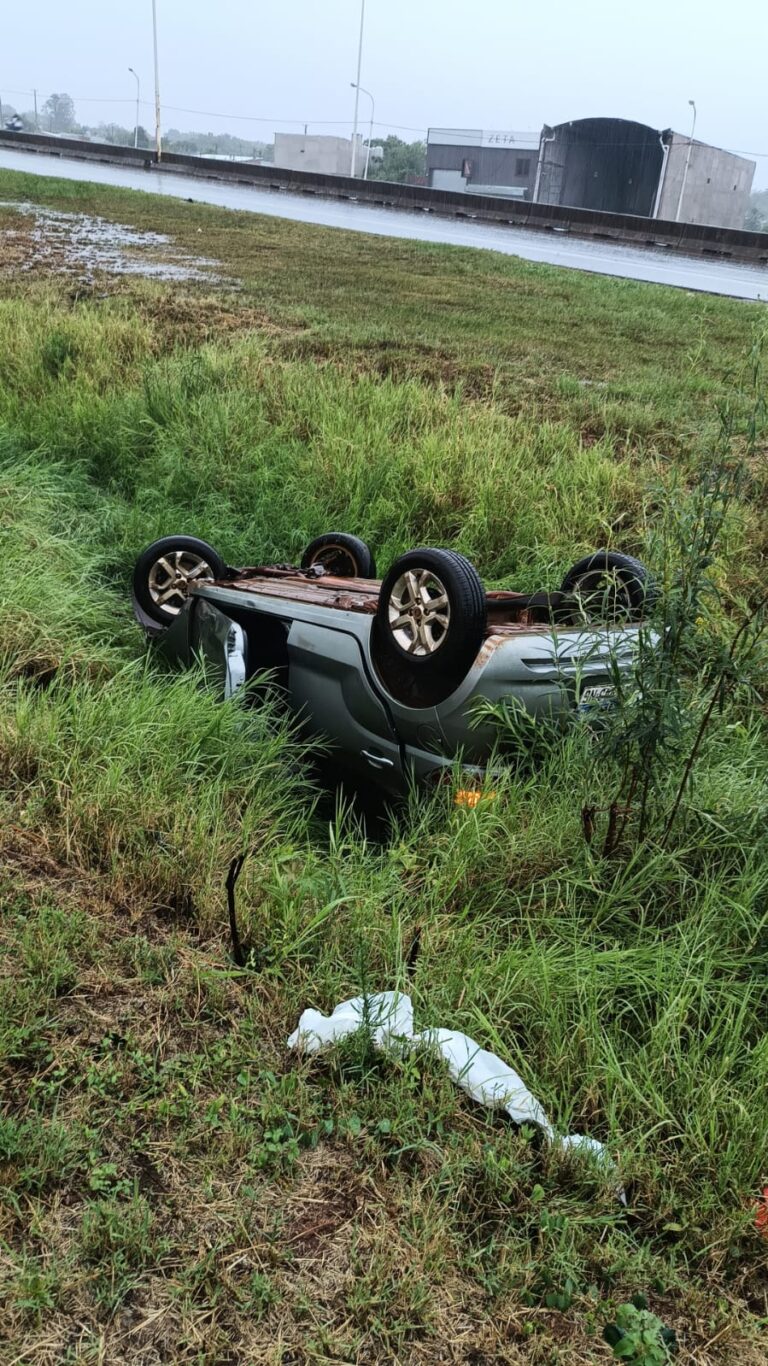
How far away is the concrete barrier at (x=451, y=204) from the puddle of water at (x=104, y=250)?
15341 mm

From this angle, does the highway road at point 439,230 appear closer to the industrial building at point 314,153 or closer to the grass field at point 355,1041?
the grass field at point 355,1041

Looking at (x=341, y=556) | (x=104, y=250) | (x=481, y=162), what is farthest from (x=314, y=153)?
(x=341, y=556)

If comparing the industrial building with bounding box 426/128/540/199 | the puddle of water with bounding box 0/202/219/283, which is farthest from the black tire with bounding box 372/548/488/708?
the industrial building with bounding box 426/128/540/199

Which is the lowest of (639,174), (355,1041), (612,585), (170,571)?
(170,571)

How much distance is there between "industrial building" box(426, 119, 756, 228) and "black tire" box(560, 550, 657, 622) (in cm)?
4843

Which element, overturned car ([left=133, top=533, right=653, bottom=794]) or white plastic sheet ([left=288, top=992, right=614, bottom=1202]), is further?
overturned car ([left=133, top=533, right=653, bottom=794])

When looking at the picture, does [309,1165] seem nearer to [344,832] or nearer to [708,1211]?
[708,1211]

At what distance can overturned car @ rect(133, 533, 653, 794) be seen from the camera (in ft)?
11.2

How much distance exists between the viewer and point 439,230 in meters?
32.3

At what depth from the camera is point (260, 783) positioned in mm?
3938

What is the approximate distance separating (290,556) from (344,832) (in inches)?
133

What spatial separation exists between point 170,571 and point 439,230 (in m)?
30.1

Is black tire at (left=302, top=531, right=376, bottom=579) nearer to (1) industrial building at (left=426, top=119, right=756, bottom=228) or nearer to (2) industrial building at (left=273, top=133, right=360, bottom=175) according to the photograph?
(1) industrial building at (left=426, top=119, right=756, bottom=228)

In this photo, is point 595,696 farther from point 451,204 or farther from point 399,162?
point 399,162
